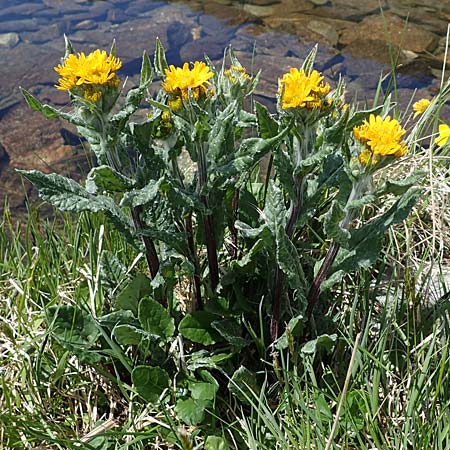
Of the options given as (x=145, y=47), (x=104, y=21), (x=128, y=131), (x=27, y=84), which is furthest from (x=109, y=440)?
(x=104, y=21)

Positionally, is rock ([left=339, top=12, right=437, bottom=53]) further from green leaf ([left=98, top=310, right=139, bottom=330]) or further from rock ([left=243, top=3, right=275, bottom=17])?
green leaf ([left=98, top=310, right=139, bottom=330])

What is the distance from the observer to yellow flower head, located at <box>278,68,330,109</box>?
1.39m

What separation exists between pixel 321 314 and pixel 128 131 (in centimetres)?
79

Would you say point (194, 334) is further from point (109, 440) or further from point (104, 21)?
point (104, 21)

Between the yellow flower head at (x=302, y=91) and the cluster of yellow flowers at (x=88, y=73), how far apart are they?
15.3 inches

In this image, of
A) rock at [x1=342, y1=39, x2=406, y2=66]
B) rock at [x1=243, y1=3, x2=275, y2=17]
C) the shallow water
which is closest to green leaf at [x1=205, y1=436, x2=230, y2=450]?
the shallow water

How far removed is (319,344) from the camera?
5.38ft

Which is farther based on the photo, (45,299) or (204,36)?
(204,36)

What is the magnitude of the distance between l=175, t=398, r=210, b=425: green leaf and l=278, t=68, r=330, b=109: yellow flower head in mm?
815

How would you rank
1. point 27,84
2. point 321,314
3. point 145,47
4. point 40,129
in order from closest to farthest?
point 321,314 < point 40,129 < point 27,84 < point 145,47

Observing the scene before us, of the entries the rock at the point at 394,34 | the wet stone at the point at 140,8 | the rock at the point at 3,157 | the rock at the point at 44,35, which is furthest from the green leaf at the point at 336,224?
the wet stone at the point at 140,8

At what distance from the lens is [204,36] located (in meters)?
7.73

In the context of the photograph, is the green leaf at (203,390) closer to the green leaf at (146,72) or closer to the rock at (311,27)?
the green leaf at (146,72)

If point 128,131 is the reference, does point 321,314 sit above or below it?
below
